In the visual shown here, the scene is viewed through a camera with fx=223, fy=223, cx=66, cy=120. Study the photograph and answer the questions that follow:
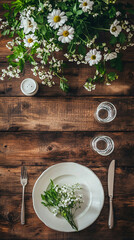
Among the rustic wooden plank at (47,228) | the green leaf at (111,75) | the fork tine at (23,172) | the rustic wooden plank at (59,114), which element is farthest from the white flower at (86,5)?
the rustic wooden plank at (47,228)

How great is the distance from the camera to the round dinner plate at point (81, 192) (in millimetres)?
1238

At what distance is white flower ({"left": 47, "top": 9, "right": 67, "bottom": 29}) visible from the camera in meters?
0.96

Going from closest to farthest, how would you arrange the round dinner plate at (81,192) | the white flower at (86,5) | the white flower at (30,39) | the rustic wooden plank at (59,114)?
the white flower at (86,5) < the white flower at (30,39) < the round dinner plate at (81,192) < the rustic wooden plank at (59,114)

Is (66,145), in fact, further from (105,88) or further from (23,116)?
(105,88)

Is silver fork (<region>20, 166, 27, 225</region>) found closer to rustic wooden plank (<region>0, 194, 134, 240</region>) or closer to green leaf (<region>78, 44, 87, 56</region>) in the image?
rustic wooden plank (<region>0, 194, 134, 240</region>)

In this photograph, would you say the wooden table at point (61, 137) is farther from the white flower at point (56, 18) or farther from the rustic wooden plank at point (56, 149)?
the white flower at point (56, 18)

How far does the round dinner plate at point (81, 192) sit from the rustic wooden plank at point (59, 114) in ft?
0.80

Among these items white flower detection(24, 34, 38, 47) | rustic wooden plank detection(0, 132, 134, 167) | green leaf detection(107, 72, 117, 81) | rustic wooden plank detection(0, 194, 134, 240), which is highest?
white flower detection(24, 34, 38, 47)

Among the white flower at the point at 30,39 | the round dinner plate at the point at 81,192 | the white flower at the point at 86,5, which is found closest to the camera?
the white flower at the point at 86,5

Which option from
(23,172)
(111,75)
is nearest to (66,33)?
(111,75)

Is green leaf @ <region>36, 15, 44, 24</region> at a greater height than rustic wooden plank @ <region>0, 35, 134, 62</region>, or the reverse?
green leaf @ <region>36, 15, 44, 24</region>

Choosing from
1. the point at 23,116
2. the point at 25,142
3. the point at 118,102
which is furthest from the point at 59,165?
the point at 118,102

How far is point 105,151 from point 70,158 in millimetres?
211

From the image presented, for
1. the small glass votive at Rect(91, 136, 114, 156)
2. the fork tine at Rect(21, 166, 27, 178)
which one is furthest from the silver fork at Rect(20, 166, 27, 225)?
the small glass votive at Rect(91, 136, 114, 156)
